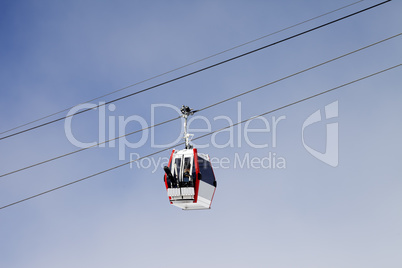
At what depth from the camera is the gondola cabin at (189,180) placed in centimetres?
2339

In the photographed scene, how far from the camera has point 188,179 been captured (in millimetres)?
23641

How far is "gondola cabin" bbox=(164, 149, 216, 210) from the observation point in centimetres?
2339

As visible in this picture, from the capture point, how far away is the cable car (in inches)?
919

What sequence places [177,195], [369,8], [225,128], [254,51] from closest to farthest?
[369,8]
[254,51]
[225,128]
[177,195]

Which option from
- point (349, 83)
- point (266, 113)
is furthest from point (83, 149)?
point (349, 83)

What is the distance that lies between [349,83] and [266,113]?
3252 mm

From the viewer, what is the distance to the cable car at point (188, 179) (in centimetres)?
2334

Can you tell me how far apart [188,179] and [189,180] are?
0.10 meters

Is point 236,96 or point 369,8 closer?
point 369,8

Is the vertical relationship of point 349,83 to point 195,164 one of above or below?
above

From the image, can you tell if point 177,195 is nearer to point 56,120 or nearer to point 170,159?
point 170,159

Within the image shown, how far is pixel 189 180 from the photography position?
23.6 meters

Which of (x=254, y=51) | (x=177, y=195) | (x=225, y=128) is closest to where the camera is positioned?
(x=254, y=51)

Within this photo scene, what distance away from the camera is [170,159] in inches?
962
